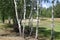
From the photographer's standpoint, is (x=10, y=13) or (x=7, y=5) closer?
(x=7, y=5)

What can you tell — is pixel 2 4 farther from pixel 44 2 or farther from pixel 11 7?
pixel 44 2

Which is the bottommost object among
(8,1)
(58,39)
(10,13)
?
(58,39)

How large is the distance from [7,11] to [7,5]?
1.49m

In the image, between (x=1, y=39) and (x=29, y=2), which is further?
(x=29, y=2)

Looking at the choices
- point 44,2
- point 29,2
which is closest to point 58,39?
point 44,2

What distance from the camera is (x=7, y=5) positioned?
26.7 metres

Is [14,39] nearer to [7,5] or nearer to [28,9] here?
[7,5]

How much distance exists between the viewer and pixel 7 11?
2795cm

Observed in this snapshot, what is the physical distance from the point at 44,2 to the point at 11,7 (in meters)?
4.80

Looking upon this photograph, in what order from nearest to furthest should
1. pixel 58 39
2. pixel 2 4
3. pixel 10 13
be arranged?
pixel 58 39, pixel 2 4, pixel 10 13

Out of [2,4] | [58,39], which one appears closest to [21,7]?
[2,4]

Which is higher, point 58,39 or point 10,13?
point 10,13

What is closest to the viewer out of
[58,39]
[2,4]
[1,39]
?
[1,39]

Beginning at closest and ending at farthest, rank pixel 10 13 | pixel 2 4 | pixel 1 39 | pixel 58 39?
pixel 1 39 < pixel 58 39 < pixel 2 4 < pixel 10 13
